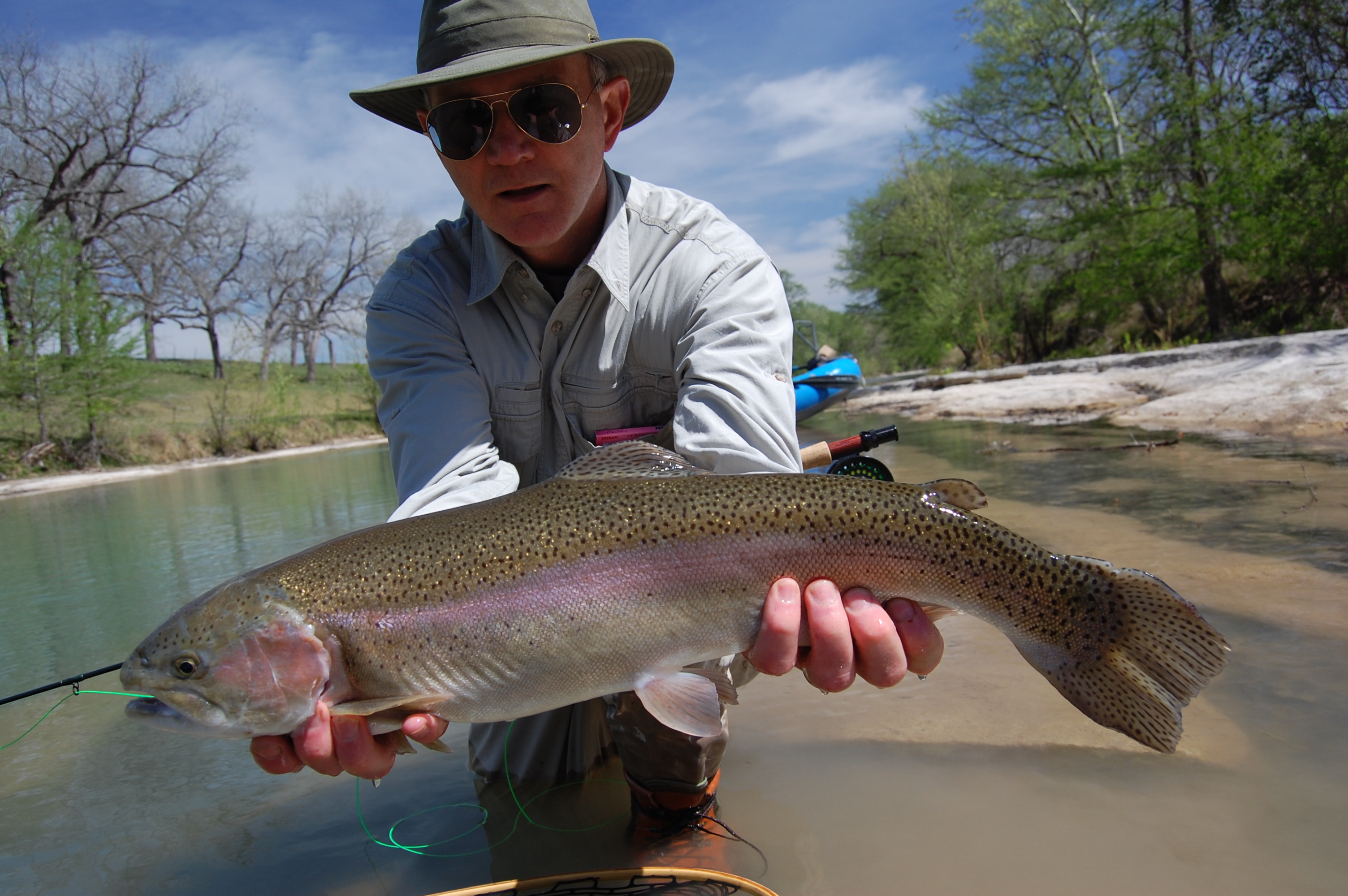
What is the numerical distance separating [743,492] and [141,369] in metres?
30.2

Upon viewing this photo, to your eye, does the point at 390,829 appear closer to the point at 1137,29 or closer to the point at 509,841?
the point at 509,841

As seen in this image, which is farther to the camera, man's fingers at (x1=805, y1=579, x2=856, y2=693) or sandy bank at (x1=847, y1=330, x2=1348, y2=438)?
sandy bank at (x1=847, y1=330, x2=1348, y2=438)

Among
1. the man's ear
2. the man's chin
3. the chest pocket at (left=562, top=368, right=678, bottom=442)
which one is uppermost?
the man's ear

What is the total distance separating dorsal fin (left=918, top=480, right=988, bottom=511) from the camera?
2.21 metres

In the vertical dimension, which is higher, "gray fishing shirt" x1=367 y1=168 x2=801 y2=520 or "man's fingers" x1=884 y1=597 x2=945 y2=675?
"gray fishing shirt" x1=367 y1=168 x2=801 y2=520

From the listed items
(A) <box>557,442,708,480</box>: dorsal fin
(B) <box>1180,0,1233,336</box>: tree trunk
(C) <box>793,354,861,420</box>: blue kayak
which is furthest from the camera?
(B) <box>1180,0,1233,336</box>: tree trunk

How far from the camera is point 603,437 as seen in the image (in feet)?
10.1

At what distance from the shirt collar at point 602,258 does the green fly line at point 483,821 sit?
6.17 ft

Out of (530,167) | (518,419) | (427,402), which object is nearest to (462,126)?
(530,167)

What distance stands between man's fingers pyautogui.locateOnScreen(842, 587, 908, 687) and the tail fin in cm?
43

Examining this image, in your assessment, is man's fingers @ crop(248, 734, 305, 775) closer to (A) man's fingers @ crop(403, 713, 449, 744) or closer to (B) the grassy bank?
(A) man's fingers @ crop(403, 713, 449, 744)

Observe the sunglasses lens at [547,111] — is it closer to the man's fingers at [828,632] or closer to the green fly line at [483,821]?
the man's fingers at [828,632]

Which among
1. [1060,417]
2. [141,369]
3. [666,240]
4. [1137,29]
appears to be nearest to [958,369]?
[1137,29]

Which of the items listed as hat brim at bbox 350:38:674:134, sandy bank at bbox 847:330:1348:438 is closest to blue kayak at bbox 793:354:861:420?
sandy bank at bbox 847:330:1348:438
